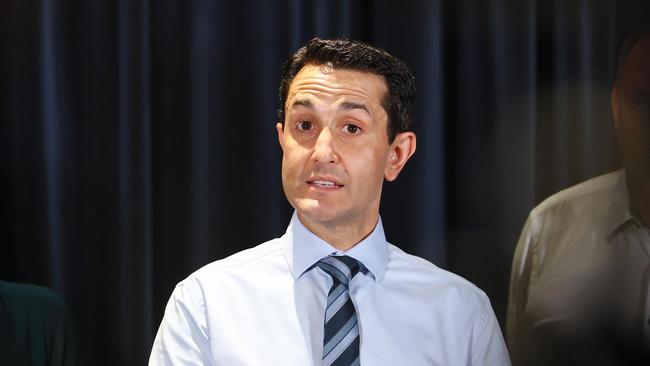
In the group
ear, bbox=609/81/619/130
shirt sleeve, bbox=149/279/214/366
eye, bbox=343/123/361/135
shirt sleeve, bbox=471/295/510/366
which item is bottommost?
shirt sleeve, bbox=471/295/510/366

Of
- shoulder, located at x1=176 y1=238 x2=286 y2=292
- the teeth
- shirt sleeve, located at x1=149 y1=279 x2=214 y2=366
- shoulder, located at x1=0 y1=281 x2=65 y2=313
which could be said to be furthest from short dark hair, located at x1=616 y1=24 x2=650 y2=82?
shoulder, located at x1=0 y1=281 x2=65 y2=313

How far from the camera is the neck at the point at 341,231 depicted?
1.53 meters

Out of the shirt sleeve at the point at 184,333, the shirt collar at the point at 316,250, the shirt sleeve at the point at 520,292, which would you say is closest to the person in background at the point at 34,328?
the shirt sleeve at the point at 184,333

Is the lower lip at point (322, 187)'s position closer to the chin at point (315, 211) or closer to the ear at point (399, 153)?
the chin at point (315, 211)

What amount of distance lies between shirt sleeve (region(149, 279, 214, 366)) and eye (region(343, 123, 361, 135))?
379mm

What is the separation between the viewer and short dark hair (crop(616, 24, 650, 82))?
1.73 m

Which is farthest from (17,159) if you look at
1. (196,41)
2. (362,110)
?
(362,110)

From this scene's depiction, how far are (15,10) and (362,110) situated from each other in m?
0.68

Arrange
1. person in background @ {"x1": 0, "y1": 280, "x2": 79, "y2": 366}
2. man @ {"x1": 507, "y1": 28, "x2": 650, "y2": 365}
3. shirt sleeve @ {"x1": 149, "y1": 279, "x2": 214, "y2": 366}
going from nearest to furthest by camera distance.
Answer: shirt sleeve @ {"x1": 149, "y1": 279, "x2": 214, "y2": 366}, person in background @ {"x1": 0, "y1": 280, "x2": 79, "y2": 366}, man @ {"x1": 507, "y1": 28, "x2": 650, "y2": 365}

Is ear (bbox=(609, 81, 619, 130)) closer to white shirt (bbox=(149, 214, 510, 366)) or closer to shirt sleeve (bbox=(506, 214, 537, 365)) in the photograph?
→ shirt sleeve (bbox=(506, 214, 537, 365))

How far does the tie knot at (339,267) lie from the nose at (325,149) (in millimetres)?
188

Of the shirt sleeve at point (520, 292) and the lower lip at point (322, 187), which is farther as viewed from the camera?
the shirt sleeve at point (520, 292)

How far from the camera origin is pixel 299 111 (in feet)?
4.90

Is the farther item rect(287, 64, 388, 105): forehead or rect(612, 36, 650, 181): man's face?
rect(612, 36, 650, 181): man's face
